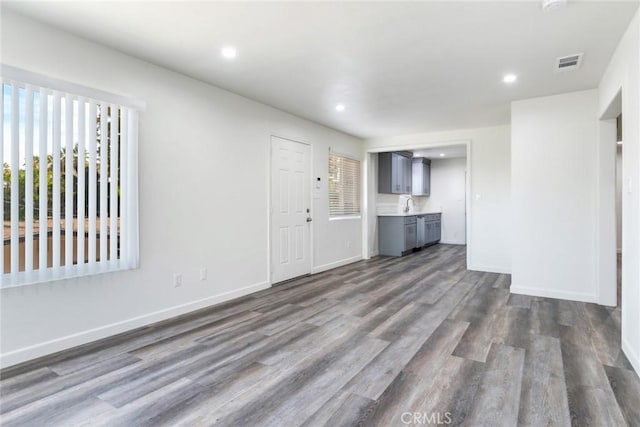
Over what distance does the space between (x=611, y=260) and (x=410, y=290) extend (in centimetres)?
220

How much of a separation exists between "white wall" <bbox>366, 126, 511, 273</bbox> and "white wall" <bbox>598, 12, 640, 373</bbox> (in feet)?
9.02

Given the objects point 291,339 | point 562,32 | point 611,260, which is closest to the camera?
point 562,32

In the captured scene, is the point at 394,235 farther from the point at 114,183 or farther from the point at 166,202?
the point at 114,183

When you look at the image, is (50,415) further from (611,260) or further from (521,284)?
(611,260)

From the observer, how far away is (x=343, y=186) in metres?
6.32

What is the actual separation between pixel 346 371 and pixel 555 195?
11.3 feet

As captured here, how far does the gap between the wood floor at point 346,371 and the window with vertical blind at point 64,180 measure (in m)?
0.72

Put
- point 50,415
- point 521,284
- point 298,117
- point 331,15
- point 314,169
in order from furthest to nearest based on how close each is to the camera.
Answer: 1. point 314,169
2. point 298,117
3. point 521,284
4. point 331,15
5. point 50,415

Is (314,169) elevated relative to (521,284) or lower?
elevated

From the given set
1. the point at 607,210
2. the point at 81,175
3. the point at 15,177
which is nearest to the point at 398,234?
the point at 607,210

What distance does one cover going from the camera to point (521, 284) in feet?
14.0

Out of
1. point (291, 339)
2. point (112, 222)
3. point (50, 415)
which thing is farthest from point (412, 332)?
point (112, 222)

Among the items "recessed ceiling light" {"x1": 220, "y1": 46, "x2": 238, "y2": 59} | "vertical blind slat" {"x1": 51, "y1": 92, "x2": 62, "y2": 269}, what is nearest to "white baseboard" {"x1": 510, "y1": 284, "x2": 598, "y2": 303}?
"recessed ceiling light" {"x1": 220, "y1": 46, "x2": 238, "y2": 59}

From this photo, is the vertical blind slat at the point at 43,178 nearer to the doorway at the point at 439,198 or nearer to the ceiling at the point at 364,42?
the ceiling at the point at 364,42
